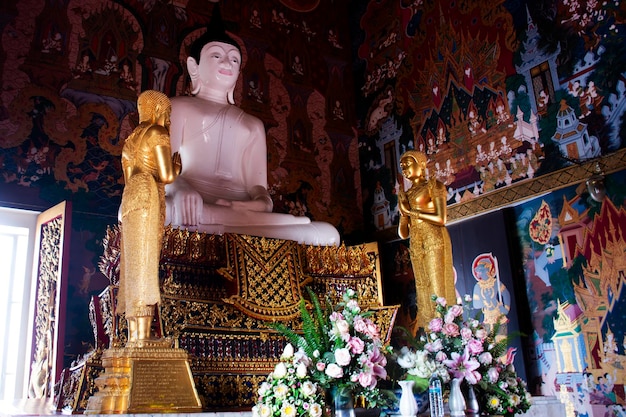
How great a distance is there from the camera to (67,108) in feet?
21.9

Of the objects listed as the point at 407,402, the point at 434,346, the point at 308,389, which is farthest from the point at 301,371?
the point at 434,346

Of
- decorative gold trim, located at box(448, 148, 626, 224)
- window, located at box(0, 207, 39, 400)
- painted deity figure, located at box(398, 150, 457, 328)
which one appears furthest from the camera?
window, located at box(0, 207, 39, 400)

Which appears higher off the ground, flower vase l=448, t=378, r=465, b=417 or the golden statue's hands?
the golden statue's hands

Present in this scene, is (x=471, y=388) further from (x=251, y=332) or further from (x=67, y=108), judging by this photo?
(x=67, y=108)

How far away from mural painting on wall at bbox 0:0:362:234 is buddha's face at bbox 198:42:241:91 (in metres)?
1.99

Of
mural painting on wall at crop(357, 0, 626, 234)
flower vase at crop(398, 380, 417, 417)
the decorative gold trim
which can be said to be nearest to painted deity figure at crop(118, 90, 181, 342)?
flower vase at crop(398, 380, 417, 417)

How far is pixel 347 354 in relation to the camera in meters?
2.82

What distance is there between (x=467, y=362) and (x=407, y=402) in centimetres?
52

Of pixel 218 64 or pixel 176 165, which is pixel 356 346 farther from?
pixel 218 64

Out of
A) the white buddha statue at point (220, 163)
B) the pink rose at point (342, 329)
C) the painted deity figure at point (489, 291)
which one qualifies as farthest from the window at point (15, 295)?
the painted deity figure at point (489, 291)

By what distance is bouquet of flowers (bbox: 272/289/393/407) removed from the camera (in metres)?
2.83

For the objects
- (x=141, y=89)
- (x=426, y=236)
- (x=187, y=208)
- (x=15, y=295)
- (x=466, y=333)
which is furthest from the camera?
(x=141, y=89)

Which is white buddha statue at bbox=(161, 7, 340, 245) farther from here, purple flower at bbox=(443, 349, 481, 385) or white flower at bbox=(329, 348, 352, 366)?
white flower at bbox=(329, 348, 352, 366)

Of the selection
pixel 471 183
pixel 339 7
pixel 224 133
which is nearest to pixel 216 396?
pixel 224 133
